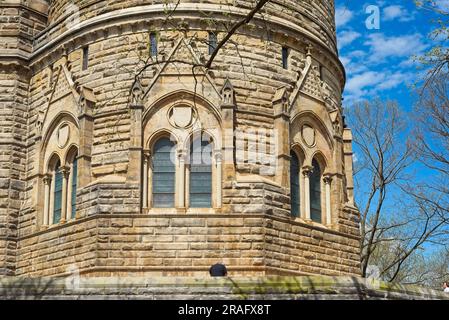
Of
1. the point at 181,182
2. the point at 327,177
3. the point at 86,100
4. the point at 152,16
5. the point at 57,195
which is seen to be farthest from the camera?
the point at 327,177

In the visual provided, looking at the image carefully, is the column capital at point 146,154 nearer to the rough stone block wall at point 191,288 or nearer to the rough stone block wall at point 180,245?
the rough stone block wall at point 180,245

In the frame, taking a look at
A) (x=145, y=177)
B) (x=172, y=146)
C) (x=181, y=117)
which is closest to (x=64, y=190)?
(x=145, y=177)

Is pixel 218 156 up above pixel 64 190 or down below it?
above

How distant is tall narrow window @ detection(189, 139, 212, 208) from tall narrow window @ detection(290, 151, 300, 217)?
8.53 ft

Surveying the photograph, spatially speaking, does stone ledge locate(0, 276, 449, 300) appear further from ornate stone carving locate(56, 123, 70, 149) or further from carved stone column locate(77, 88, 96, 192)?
ornate stone carving locate(56, 123, 70, 149)

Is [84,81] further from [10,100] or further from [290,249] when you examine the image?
[290,249]

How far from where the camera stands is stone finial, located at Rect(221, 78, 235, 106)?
68.5 feet

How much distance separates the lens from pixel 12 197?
76.0 feet

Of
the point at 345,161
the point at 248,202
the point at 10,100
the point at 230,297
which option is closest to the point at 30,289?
the point at 230,297

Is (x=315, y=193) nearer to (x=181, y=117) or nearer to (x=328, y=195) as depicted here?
(x=328, y=195)

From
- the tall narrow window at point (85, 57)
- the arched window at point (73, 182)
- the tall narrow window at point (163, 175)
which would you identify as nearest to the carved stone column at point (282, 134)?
the tall narrow window at point (163, 175)

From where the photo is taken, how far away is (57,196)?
74.3ft

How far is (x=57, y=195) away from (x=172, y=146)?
4150mm

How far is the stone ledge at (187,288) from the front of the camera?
14.5 metres
